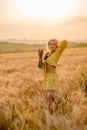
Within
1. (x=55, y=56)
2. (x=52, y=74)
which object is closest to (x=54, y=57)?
(x=55, y=56)

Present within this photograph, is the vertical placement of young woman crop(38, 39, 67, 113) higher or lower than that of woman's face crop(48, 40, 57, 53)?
lower

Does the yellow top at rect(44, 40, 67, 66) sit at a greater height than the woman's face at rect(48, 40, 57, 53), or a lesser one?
lesser

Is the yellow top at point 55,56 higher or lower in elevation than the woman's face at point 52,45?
lower

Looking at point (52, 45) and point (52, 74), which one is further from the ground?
point (52, 45)

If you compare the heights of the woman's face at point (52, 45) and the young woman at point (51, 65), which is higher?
the woman's face at point (52, 45)

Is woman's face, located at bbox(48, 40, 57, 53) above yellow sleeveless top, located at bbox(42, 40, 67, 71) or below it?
above

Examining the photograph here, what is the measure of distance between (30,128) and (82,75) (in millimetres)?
1713

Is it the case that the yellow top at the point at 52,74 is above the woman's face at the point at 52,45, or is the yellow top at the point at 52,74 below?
below

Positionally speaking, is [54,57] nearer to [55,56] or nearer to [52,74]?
[55,56]

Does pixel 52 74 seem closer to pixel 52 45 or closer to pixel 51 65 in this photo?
pixel 51 65

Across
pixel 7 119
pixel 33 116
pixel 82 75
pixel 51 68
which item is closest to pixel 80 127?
pixel 33 116

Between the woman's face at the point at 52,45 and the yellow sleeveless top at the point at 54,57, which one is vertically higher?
the woman's face at the point at 52,45

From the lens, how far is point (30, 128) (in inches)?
93.0

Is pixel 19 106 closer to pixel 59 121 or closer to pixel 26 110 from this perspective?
pixel 26 110
